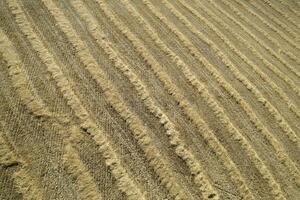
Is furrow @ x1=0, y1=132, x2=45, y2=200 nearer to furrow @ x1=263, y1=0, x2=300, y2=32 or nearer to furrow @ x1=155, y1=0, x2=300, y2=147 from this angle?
furrow @ x1=155, y1=0, x2=300, y2=147

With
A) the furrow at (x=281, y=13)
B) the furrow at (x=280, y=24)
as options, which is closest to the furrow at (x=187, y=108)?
the furrow at (x=280, y=24)

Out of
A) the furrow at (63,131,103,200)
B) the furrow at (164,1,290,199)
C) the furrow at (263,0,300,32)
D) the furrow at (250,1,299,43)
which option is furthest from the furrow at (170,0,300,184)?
the furrow at (263,0,300,32)

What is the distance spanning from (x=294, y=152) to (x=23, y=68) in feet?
17.5

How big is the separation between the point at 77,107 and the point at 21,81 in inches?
39.5

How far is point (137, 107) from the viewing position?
572cm

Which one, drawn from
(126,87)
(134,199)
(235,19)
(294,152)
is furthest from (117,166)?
(235,19)

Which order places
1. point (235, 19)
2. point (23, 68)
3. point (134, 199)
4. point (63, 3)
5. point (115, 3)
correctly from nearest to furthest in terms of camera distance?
1. point (134, 199)
2. point (23, 68)
3. point (63, 3)
4. point (115, 3)
5. point (235, 19)

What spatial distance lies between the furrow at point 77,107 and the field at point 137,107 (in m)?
0.02

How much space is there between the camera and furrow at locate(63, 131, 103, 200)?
4344 millimetres

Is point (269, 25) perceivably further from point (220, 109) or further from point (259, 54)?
point (220, 109)

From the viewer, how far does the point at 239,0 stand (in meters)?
10.9

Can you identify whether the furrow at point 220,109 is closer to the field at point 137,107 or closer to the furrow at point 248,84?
the field at point 137,107

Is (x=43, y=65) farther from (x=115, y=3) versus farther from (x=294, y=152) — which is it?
(x=294, y=152)

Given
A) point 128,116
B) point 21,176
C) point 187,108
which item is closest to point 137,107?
point 128,116
